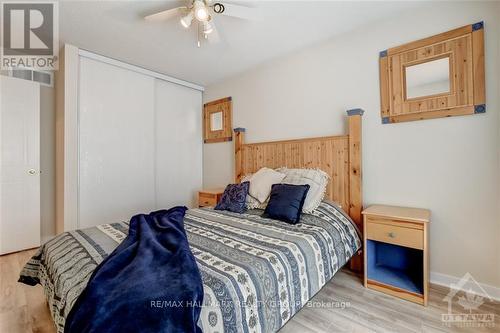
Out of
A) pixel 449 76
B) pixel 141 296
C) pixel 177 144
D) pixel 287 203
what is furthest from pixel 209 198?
pixel 449 76

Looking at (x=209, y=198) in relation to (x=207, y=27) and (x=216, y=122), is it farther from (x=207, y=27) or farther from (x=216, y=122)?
(x=207, y=27)

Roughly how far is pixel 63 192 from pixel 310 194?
2.84m

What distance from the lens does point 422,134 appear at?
6.89 feet

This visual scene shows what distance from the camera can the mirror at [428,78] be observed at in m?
2.00

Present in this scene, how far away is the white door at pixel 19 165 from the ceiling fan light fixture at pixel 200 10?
2775 millimetres

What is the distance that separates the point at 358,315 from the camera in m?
1.68

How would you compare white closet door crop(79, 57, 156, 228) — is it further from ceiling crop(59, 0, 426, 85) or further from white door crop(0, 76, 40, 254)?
white door crop(0, 76, 40, 254)

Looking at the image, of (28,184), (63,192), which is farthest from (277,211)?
(28,184)

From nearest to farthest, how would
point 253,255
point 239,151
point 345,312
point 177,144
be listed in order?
point 253,255
point 345,312
point 239,151
point 177,144

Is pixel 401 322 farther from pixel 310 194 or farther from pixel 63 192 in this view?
pixel 63 192

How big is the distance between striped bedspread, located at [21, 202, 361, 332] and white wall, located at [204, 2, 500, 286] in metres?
0.74

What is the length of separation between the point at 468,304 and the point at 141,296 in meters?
2.37

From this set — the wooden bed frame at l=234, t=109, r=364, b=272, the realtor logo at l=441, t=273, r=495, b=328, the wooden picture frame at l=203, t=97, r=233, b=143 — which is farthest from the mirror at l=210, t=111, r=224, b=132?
the realtor logo at l=441, t=273, r=495, b=328

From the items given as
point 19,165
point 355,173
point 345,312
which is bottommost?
point 345,312
